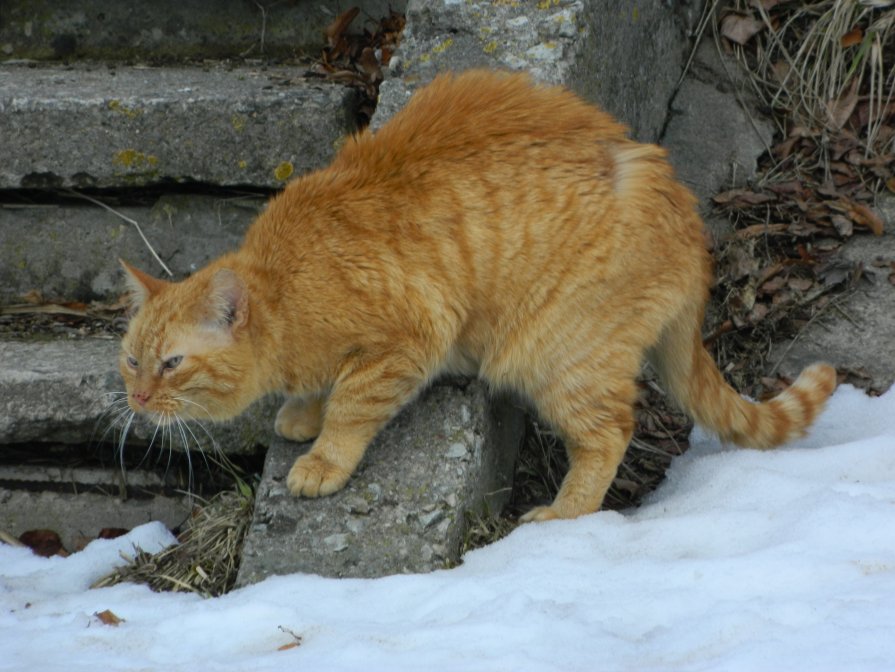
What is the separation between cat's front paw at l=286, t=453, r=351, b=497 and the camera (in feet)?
10.9

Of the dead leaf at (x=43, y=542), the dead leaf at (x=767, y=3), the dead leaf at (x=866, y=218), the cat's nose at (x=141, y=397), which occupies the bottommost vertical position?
the dead leaf at (x=43, y=542)

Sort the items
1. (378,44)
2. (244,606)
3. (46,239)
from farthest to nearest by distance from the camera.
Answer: (378,44) < (46,239) < (244,606)

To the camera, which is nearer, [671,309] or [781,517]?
[781,517]

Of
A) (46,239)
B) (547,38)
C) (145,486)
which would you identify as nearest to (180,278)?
(46,239)

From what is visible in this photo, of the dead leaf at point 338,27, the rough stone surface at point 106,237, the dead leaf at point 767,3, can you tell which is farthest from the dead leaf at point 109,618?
the dead leaf at point 767,3

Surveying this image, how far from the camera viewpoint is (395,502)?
3.37 m

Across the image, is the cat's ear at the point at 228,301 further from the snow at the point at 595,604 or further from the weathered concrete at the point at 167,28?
the weathered concrete at the point at 167,28

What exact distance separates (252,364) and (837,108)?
311 cm

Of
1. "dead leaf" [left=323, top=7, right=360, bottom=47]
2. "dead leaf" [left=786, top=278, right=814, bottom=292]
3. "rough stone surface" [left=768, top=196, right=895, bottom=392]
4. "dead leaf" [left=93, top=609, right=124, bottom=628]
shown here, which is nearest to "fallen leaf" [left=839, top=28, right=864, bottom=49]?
"rough stone surface" [left=768, top=196, right=895, bottom=392]

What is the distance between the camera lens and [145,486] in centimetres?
403

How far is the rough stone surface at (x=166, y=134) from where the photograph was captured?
4.17 metres

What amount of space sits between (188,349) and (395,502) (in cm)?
78

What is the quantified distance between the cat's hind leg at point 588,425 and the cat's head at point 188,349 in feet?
3.29

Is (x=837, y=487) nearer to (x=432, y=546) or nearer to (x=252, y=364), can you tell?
(x=432, y=546)
